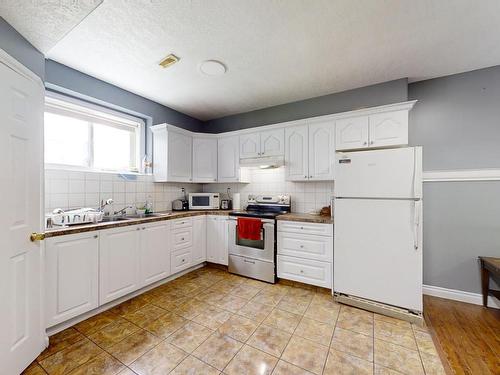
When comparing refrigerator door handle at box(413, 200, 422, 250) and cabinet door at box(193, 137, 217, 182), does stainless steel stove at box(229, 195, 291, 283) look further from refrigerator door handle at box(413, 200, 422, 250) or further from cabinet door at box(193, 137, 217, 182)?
refrigerator door handle at box(413, 200, 422, 250)

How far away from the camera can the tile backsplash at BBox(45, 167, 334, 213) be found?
223 centimetres

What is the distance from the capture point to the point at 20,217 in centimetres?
139

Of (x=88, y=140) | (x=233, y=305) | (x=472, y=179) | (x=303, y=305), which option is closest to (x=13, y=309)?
(x=233, y=305)

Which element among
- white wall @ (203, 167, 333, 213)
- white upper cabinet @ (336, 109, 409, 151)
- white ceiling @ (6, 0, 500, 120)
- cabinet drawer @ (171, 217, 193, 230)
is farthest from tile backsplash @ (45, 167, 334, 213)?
white ceiling @ (6, 0, 500, 120)

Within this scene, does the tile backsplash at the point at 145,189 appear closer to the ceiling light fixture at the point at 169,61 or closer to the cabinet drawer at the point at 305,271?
the cabinet drawer at the point at 305,271

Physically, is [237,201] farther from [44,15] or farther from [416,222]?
[44,15]

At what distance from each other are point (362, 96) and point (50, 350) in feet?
13.3

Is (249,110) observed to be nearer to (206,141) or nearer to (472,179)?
(206,141)

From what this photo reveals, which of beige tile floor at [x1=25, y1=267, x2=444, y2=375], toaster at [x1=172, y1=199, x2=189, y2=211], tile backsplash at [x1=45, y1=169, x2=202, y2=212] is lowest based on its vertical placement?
beige tile floor at [x1=25, y1=267, x2=444, y2=375]

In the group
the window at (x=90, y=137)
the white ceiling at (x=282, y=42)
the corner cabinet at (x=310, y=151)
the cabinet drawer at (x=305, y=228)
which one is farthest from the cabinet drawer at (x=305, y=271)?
the window at (x=90, y=137)

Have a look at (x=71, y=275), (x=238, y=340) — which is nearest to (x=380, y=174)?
(x=238, y=340)

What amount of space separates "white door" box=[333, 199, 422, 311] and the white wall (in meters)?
0.72

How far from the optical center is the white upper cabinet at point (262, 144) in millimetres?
3070

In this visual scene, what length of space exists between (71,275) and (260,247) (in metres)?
2.01
